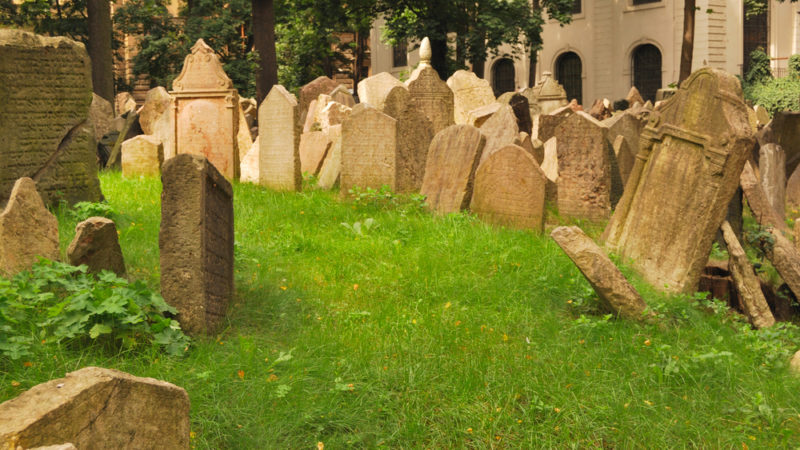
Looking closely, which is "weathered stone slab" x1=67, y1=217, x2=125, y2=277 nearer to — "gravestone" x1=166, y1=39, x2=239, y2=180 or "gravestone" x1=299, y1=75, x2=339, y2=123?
"gravestone" x1=166, y1=39, x2=239, y2=180

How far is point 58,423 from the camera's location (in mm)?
2578

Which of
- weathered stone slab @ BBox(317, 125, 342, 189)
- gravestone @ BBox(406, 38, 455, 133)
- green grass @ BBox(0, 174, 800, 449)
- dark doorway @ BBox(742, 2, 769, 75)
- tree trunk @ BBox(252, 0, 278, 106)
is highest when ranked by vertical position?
dark doorway @ BBox(742, 2, 769, 75)

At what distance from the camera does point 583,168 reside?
884cm

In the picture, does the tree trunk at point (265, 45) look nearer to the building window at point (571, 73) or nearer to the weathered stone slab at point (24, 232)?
the weathered stone slab at point (24, 232)

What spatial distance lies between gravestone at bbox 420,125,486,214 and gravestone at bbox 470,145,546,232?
12.2 inches

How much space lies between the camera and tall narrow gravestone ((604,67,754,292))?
644cm

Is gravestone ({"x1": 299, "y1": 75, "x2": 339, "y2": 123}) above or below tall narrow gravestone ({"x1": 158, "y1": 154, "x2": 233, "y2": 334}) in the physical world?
above

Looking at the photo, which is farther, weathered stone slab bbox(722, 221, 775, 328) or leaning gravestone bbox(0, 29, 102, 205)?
leaning gravestone bbox(0, 29, 102, 205)

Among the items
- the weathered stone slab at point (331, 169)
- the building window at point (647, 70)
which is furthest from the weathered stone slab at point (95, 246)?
the building window at point (647, 70)

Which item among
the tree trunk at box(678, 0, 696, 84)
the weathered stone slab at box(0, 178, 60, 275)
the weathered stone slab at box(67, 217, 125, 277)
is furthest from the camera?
the tree trunk at box(678, 0, 696, 84)

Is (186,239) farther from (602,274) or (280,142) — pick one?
(280,142)

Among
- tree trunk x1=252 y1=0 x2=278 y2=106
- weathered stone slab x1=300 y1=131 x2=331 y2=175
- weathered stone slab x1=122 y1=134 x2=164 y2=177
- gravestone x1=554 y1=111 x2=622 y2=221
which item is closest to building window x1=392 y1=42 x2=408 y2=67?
tree trunk x1=252 y1=0 x2=278 y2=106

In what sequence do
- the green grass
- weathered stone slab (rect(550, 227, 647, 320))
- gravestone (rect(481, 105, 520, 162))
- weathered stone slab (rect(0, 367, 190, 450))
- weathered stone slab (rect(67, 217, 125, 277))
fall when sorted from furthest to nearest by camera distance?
gravestone (rect(481, 105, 520, 162)), weathered stone slab (rect(550, 227, 647, 320)), weathered stone slab (rect(67, 217, 125, 277)), the green grass, weathered stone slab (rect(0, 367, 190, 450))

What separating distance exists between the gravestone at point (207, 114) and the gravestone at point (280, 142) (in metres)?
0.92
